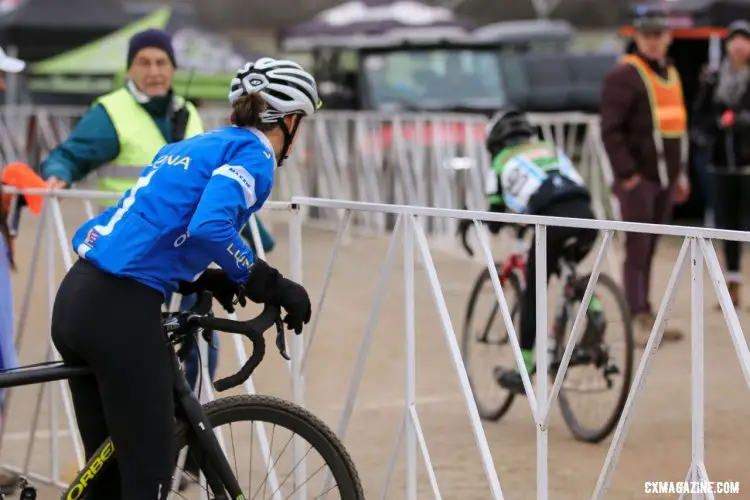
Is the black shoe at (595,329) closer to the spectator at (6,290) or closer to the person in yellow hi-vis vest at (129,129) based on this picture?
the person in yellow hi-vis vest at (129,129)

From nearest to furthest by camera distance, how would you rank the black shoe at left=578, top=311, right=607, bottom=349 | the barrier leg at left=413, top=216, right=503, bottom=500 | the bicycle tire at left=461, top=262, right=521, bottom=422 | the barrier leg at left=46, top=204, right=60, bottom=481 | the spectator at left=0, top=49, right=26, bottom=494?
the barrier leg at left=413, top=216, right=503, bottom=500, the spectator at left=0, top=49, right=26, bottom=494, the barrier leg at left=46, top=204, right=60, bottom=481, the black shoe at left=578, top=311, right=607, bottom=349, the bicycle tire at left=461, top=262, right=521, bottom=422

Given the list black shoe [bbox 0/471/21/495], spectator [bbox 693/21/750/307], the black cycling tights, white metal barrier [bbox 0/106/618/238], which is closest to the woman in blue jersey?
the black cycling tights

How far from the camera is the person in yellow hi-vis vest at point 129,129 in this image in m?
6.44

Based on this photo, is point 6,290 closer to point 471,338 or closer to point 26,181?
point 26,181

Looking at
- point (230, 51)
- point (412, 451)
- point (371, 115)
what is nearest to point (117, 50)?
point (230, 51)

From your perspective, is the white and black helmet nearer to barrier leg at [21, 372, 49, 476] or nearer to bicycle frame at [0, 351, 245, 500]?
bicycle frame at [0, 351, 245, 500]

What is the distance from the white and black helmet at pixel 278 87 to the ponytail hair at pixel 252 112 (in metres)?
0.01

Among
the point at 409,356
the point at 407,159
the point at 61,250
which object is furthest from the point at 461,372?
the point at 407,159

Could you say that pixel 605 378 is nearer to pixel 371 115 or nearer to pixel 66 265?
pixel 66 265

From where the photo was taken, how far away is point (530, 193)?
23.6ft

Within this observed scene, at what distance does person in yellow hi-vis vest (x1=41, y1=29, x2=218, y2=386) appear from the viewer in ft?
21.1

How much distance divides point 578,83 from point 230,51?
5.12 metres

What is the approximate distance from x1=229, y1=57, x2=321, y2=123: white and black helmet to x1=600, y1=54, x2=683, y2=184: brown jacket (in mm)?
5085

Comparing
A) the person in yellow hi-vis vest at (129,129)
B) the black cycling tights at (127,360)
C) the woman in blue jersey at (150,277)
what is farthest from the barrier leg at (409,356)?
the person in yellow hi-vis vest at (129,129)
